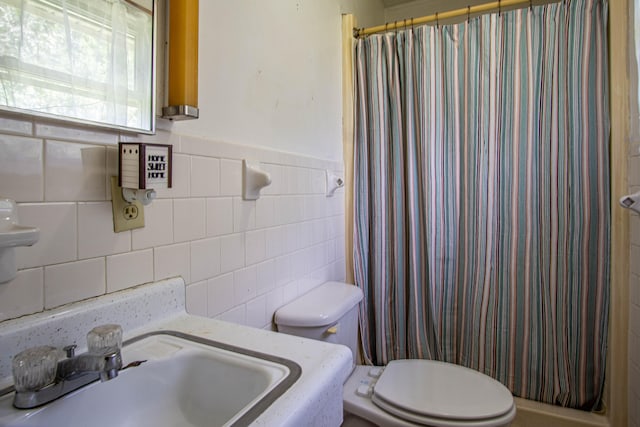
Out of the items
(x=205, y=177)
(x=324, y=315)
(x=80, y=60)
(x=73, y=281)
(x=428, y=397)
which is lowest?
(x=428, y=397)

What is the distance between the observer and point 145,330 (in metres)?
0.69

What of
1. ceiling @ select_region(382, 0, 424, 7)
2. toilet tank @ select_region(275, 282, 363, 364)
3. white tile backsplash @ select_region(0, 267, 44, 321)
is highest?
ceiling @ select_region(382, 0, 424, 7)

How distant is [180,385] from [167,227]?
0.32m

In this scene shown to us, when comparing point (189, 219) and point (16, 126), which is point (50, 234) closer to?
point (16, 126)

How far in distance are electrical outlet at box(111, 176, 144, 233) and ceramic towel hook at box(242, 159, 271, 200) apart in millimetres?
316

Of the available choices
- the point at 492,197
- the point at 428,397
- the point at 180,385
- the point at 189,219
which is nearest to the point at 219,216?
the point at 189,219

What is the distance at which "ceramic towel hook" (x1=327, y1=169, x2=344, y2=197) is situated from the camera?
154 centimetres

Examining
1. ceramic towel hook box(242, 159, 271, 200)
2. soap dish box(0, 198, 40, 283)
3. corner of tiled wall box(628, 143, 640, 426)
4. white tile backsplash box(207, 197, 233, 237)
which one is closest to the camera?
soap dish box(0, 198, 40, 283)

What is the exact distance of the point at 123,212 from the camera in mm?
668

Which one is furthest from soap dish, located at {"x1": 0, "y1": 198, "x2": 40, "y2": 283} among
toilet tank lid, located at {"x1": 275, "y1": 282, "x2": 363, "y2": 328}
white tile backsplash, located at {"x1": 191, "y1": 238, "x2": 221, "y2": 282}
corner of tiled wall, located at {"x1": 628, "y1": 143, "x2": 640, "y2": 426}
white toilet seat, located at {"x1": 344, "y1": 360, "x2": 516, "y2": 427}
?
corner of tiled wall, located at {"x1": 628, "y1": 143, "x2": 640, "y2": 426}

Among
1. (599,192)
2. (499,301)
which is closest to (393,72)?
(599,192)

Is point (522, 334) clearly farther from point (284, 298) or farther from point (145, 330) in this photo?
point (145, 330)

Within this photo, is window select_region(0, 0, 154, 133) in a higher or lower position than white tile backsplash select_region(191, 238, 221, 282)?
higher

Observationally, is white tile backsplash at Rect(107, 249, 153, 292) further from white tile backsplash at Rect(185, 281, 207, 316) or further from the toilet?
the toilet
